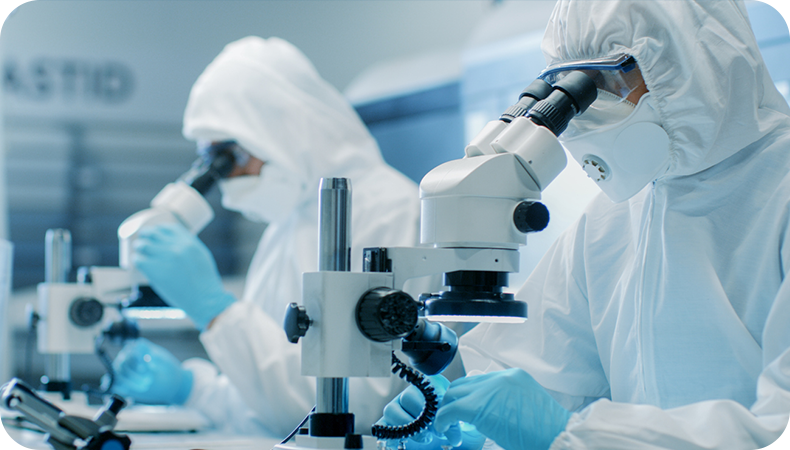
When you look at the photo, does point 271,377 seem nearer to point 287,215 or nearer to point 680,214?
point 287,215

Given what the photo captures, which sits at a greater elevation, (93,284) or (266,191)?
(266,191)

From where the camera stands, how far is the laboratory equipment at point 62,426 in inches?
36.7

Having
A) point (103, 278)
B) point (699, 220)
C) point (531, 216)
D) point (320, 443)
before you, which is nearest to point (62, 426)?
point (320, 443)

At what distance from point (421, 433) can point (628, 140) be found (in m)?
0.48

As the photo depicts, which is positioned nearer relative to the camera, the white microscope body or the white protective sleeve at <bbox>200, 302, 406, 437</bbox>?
the white protective sleeve at <bbox>200, 302, 406, 437</bbox>

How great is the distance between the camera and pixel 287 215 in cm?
207

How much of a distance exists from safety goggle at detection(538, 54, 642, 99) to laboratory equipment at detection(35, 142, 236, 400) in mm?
1275

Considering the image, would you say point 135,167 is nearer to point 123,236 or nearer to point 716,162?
point 123,236

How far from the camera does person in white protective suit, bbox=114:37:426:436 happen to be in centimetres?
171

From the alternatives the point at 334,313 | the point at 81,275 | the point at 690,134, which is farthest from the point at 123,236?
the point at 690,134

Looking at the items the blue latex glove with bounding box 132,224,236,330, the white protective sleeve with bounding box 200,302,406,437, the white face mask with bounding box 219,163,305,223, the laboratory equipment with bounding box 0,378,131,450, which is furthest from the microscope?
the white face mask with bounding box 219,163,305,223

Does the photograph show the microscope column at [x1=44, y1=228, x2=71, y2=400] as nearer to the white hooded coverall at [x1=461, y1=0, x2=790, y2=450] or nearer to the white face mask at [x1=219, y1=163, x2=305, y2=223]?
the white face mask at [x1=219, y1=163, x2=305, y2=223]

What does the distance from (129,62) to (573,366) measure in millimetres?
2767

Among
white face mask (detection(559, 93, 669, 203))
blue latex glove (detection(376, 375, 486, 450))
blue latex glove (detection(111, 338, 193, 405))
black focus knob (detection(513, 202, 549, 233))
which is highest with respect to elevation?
white face mask (detection(559, 93, 669, 203))
